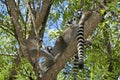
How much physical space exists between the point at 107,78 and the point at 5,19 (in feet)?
9.23

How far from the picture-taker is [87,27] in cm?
624

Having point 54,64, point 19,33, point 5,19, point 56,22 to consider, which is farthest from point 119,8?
point 56,22

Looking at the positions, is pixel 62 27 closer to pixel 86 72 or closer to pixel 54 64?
pixel 86 72

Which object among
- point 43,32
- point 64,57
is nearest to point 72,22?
point 43,32

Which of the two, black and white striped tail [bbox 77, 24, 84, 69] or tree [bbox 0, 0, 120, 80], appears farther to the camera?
black and white striped tail [bbox 77, 24, 84, 69]

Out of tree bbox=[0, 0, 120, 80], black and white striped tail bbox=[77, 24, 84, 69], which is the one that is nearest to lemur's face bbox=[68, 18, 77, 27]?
tree bbox=[0, 0, 120, 80]

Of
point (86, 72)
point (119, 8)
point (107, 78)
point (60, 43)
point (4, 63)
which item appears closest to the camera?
point (119, 8)

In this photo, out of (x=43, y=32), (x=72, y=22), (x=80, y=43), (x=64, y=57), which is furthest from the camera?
(x=72, y=22)

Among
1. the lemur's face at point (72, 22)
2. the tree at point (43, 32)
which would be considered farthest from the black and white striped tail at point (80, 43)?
the lemur's face at point (72, 22)

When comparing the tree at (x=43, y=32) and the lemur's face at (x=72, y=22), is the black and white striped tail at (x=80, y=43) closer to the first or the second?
the tree at (x=43, y=32)

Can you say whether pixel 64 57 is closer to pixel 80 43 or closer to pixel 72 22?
pixel 80 43

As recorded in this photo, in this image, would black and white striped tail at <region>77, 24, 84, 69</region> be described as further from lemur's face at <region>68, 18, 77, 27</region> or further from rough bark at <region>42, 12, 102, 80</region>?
lemur's face at <region>68, 18, 77, 27</region>

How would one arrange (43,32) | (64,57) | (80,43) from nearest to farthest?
(80,43) → (64,57) → (43,32)

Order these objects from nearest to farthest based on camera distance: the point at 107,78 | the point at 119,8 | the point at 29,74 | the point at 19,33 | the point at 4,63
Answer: the point at 119,8 < the point at 19,33 < the point at 29,74 < the point at 4,63 < the point at 107,78
